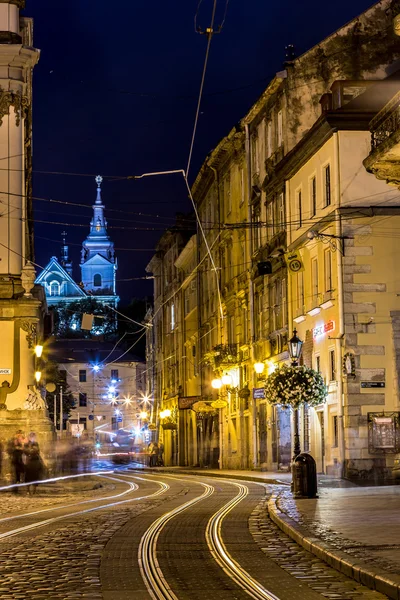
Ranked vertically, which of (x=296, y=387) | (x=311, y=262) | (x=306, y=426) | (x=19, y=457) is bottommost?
(x=19, y=457)

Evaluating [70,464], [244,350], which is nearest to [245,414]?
[244,350]

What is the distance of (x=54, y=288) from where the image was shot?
606 feet

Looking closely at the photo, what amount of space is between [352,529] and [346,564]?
3861mm

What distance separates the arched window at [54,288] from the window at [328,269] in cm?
14941

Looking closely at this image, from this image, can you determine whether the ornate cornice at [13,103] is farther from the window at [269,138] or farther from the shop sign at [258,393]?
the shop sign at [258,393]

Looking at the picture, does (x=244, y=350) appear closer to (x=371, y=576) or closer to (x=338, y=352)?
(x=338, y=352)

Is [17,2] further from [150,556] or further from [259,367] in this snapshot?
[150,556]

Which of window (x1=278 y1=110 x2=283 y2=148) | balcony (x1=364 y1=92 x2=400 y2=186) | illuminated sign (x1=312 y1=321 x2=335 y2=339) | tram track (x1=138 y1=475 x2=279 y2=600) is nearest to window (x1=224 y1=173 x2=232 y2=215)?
window (x1=278 y1=110 x2=283 y2=148)

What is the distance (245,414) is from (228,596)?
3928 centimetres

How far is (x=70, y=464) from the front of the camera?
51.8 metres

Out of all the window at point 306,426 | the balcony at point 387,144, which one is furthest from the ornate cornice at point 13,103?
the balcony at point 387,144

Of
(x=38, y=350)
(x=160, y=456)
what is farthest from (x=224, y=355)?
(x=160, y=456)

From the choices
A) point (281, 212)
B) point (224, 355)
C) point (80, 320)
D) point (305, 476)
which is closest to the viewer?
point (305, 476)

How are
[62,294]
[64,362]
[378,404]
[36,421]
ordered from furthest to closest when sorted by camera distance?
[62,294] < [64,362] < [36,421] < [378,404]
